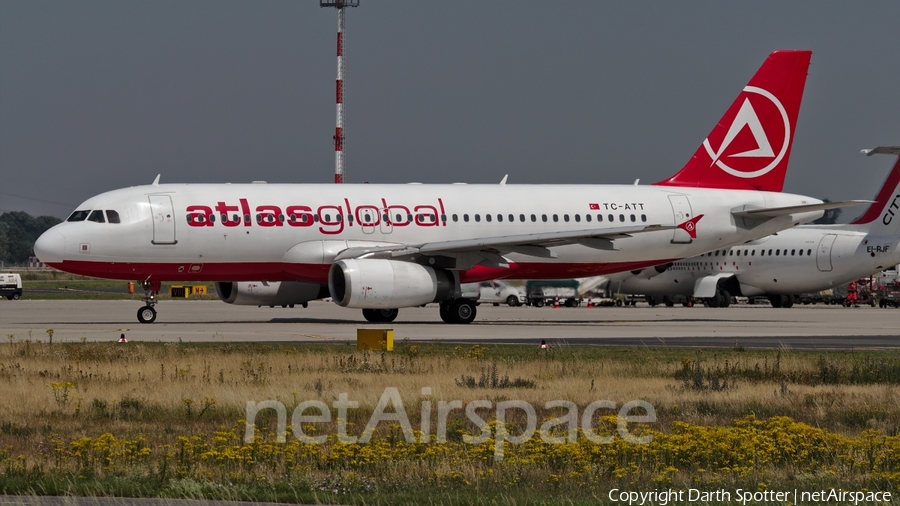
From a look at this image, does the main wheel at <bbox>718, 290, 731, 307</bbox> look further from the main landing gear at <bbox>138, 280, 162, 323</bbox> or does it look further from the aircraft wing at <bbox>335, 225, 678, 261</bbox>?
the main landing gear at <bbox>138, 280, 162, 323</bbox>

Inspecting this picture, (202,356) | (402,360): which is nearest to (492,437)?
(402,360)

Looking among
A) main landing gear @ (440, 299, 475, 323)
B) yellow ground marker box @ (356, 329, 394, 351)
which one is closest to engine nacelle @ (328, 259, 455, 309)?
main landing gear @ (440, 299, 475, 323)

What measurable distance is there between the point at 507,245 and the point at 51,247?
13.5 metres

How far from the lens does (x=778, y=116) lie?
1763 inches

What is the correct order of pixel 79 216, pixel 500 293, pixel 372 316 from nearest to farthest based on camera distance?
1. pixel 79 216
2. pixel 372 316
3. pixel 500 293

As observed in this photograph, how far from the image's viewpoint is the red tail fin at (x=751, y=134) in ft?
146

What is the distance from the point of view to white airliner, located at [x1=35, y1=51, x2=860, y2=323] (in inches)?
1460

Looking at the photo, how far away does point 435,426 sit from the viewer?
50.1ft

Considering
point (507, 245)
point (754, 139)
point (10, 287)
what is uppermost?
point (754, 139)

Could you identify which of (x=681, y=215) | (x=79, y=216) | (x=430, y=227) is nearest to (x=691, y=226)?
(x=681, y=215)

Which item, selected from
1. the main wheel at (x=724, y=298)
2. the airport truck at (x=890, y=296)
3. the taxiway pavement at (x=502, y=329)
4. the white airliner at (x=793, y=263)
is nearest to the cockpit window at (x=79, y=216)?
the taxiway pavement at (x=502, y=329)

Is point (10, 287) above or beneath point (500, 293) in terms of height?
above

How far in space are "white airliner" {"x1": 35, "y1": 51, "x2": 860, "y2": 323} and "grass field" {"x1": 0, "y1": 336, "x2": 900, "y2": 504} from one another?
12471mm

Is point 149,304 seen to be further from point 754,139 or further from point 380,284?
point 754,139
